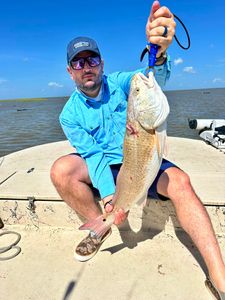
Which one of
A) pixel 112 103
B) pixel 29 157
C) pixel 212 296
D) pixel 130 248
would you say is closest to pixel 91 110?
pixel 112 103

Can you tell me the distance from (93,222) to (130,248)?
65 centimetres

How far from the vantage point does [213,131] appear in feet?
20.5

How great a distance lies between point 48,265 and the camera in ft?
9.43

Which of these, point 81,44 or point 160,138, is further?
point 81,44

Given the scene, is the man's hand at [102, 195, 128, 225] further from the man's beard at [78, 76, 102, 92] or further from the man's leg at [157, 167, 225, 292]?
the man's beard at [78, 76, 102, 92]

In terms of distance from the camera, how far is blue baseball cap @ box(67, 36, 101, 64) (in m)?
2.95

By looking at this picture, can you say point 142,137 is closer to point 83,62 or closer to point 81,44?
point 83,62

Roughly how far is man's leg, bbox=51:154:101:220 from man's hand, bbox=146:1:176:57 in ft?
4.80

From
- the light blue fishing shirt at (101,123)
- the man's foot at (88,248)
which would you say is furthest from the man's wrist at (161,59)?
the man's foot at (88,248)

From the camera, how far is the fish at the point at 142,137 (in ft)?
7.22

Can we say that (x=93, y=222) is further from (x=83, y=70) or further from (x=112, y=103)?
(x=83, y=70)

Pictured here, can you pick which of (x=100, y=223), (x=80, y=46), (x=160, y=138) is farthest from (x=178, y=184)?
(x=80, y=46)

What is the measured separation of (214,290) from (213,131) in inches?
174

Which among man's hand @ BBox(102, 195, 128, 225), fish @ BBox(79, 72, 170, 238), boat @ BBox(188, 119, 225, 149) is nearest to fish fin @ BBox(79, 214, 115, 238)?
man's hand @ BBox(102, 195, 128, 225)
